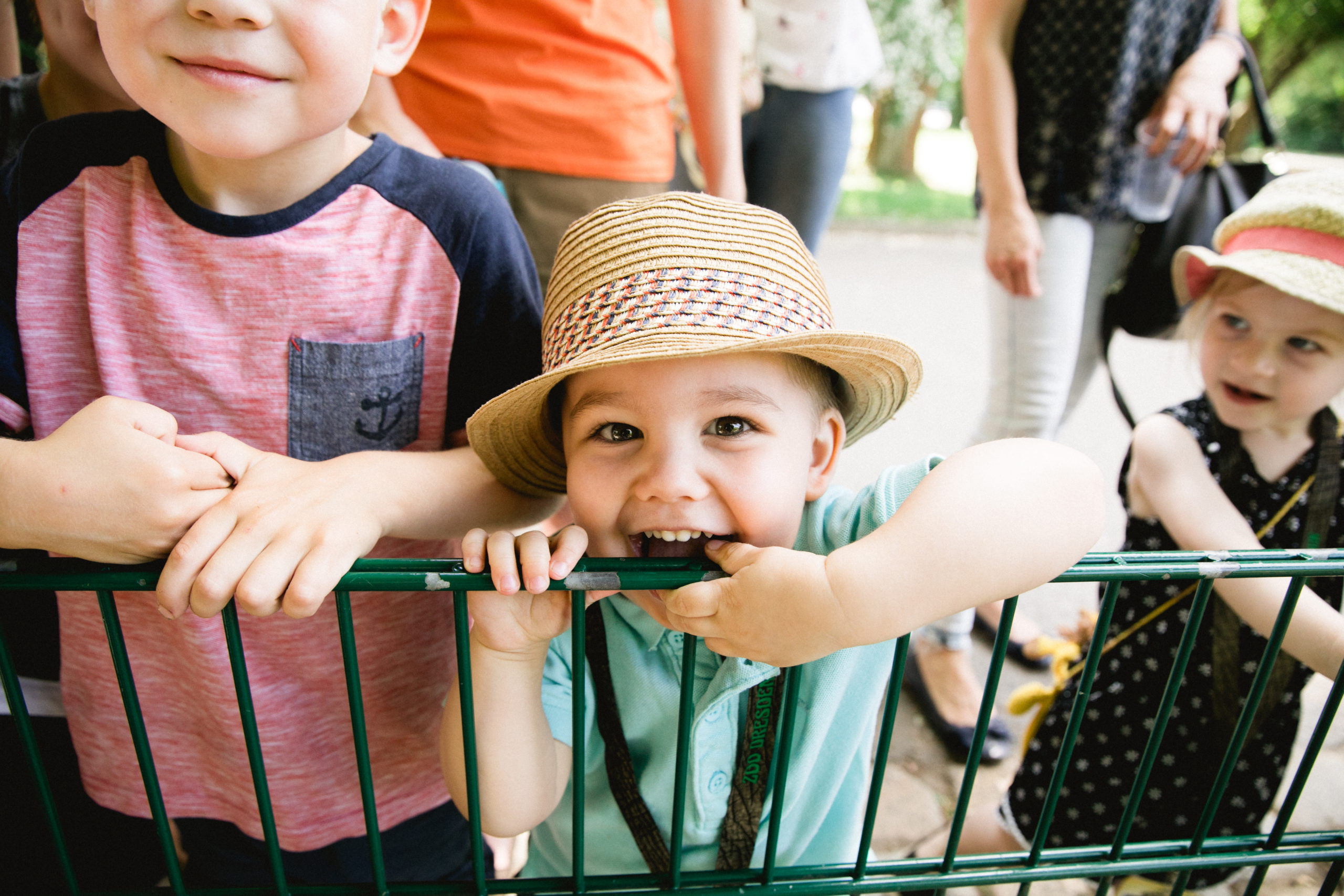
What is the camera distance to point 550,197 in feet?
5.23

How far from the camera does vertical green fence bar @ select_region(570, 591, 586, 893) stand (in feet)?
2.83

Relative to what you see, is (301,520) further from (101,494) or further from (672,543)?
(672,543)

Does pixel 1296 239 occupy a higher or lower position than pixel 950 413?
higher

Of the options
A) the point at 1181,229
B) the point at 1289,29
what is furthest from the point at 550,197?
the point at 1289,29

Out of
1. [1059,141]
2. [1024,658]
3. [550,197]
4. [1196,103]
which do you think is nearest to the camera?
[550,197]

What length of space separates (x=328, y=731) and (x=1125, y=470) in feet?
4.96

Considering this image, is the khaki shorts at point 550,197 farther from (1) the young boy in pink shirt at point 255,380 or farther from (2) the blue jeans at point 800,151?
(2) the blue jeans at point 800,151

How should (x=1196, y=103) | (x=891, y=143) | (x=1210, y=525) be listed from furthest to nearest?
(x=891, y=143) < (x=1196, y=103) < (x=1210, y=525)

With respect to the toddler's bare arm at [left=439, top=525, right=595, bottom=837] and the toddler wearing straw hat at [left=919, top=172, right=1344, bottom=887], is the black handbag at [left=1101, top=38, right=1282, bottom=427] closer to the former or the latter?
the toddler wearing straw hat at [left=919, top=172, right=1344, bottom=887]

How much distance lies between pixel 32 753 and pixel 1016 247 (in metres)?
2.05

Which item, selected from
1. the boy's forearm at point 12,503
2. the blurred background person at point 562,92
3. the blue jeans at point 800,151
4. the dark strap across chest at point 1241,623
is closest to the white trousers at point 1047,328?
the blue jeans at point 800,151

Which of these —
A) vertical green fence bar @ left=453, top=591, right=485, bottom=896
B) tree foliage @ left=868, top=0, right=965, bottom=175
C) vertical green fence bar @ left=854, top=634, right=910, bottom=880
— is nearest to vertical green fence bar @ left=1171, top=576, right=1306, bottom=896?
vertical green fence bar @ left=854, top=634, right=910, bottom=880

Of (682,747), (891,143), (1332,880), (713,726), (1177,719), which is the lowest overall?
(891,143)

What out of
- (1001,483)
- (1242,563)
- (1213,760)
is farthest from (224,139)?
(1213,760)
